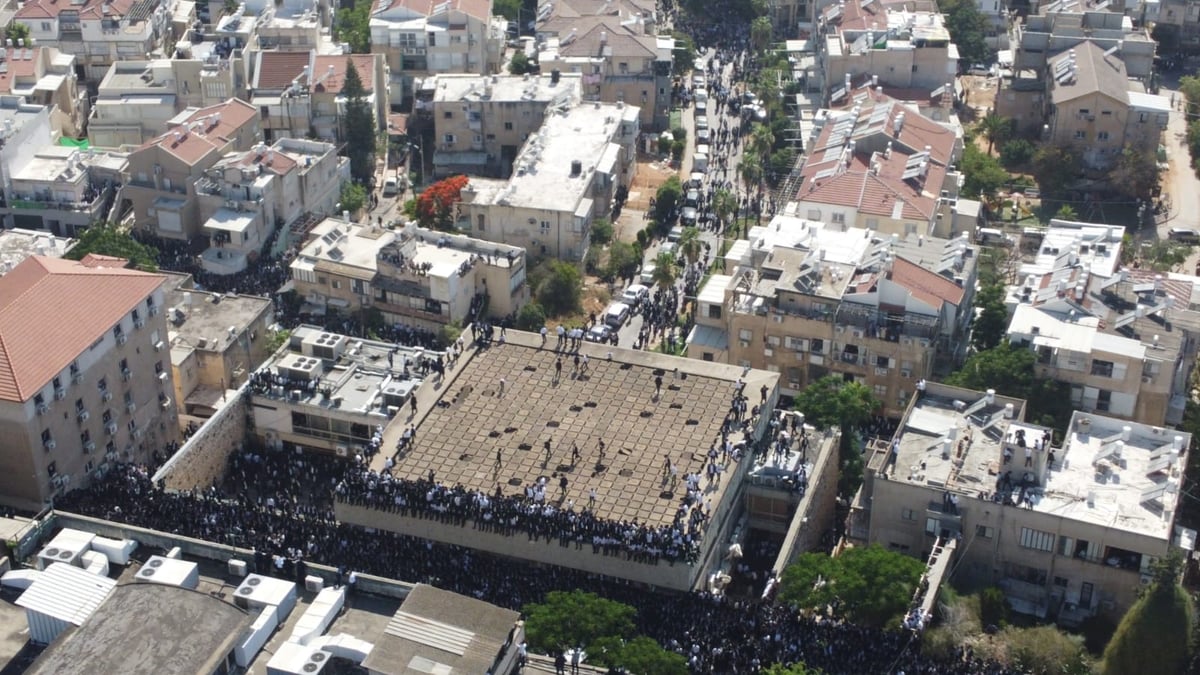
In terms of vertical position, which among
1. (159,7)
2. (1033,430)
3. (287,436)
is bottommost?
(287,436)

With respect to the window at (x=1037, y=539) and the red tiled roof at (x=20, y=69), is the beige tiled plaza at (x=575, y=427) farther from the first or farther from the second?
the red tiled roof at (x=20, y=69)

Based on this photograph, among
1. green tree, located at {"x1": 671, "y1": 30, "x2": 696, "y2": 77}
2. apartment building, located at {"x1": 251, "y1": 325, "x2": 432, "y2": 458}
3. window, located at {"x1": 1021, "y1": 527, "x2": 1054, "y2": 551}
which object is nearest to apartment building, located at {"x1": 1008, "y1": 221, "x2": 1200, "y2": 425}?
window, located at {"x1": 1021, "y1": 527, "x2": 1054, "y2": 551}

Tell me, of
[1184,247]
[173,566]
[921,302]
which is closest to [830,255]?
[921,302]

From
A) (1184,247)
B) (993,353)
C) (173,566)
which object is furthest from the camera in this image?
(1184,247)

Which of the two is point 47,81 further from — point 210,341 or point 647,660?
point 647,660

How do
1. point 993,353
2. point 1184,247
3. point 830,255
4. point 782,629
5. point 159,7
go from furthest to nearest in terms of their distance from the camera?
point 159,7 < point 1184,247 < point 830,255 < point 993,353 < point 782,629

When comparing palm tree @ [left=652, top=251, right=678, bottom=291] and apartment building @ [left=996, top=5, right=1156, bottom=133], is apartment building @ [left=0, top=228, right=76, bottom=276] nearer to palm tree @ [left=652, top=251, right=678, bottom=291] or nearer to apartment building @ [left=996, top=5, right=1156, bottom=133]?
palm tree @ [left=652, top=251, right=678, bottom=291]

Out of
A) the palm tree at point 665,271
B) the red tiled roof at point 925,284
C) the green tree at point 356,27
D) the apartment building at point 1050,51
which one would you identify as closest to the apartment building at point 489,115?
the green tree at point 356,27

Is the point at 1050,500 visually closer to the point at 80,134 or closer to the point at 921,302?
the point at 921,302
